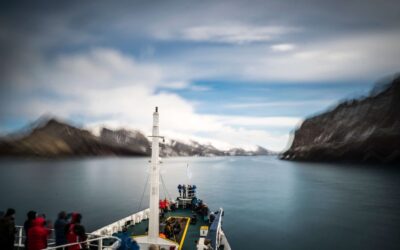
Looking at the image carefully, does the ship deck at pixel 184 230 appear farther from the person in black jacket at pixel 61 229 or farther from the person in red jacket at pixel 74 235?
the person in red jacket at pixel 74 235

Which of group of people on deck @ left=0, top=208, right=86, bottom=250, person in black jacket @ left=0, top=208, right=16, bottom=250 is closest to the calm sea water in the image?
group of people on deck @ left=0, top=208, right=86, bottom=250

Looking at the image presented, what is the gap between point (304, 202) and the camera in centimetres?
7000

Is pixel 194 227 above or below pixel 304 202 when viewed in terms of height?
above

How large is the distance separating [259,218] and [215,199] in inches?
862

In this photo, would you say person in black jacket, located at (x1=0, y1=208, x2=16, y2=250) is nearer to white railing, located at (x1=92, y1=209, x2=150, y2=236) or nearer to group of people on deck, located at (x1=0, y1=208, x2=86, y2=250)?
group of people on deck, located at (x1=0, y1=208, x2=86, y2=250)

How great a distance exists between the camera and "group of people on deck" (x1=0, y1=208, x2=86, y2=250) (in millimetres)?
8953

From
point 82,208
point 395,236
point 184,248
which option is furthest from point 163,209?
point 82,208

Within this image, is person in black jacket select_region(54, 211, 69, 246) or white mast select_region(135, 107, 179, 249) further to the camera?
white mast select_region(135, 107, 179, 249)

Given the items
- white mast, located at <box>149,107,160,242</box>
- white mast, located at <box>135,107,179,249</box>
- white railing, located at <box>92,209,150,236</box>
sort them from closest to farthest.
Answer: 1. white mast, located at <box>135,107,179,249</box>
2. white mast, located at <box>149,107,160,242</box>
3. white railing, located at <box>92,209,150,236</box>

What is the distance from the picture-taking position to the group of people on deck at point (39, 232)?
8953 mm

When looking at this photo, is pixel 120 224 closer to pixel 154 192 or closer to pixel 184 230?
pixel 184 230

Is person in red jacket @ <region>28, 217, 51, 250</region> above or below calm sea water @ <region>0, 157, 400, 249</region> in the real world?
above

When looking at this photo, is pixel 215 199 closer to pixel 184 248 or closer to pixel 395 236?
pixel 395 236

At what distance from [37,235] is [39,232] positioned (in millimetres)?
103
